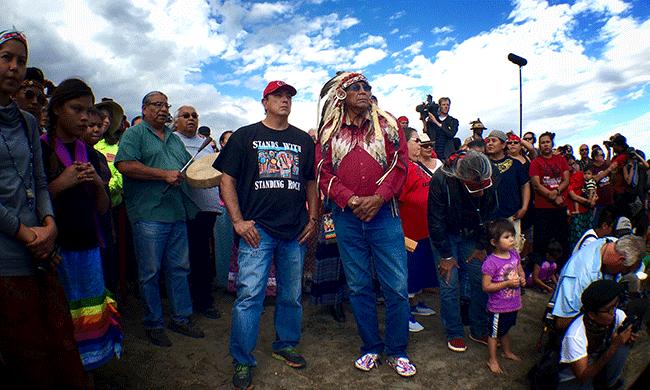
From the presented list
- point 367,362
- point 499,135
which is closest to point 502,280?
point 367,362

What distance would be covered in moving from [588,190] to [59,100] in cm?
733

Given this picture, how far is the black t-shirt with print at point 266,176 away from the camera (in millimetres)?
2643

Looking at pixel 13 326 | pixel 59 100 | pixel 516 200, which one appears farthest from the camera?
pixel 516 200

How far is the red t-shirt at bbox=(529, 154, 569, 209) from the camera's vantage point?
17.8 ft

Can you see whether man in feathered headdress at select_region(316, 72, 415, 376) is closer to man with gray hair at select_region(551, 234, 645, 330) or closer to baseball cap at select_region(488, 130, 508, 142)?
man with gray hair at select_region(551, 234, 645, 330)

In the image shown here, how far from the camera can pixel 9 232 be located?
1581 millimetres

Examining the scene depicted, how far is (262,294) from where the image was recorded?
2625mm

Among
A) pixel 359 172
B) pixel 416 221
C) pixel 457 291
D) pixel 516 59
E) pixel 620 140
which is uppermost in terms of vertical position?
pixel 516 59

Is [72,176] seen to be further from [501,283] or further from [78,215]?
[501,283]

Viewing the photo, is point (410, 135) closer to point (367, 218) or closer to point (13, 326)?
point (367, 218)

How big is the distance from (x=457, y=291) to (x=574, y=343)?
926mm

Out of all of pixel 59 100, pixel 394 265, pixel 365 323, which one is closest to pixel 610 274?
pixel 394 265

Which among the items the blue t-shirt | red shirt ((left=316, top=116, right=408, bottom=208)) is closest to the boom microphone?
the blue t-shirt

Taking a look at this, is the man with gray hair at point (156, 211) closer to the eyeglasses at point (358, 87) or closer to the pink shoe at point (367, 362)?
the pink shoe at point (367, 362)
